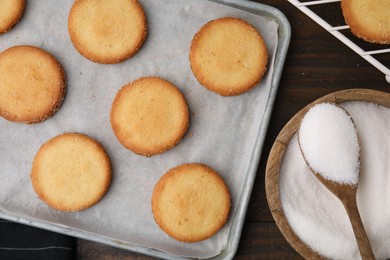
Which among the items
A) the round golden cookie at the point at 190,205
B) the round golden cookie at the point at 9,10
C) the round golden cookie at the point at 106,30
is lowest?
the round golden cookie at the point at 190,205

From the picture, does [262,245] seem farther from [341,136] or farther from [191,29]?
[191,29]

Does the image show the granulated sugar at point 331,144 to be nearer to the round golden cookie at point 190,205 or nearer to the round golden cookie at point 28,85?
the round golden cookie at point 190,205

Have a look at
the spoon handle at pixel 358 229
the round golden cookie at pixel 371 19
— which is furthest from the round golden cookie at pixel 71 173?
the round golden cookie at pixel 371 19

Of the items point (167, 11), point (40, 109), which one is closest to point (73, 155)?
point (40, 109)

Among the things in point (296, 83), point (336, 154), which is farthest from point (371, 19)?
point (336, 154)

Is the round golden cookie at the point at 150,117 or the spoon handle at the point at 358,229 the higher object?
the round golden cookie at the point at 150,117

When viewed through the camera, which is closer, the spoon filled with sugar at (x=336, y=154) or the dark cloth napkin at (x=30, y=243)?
the spoon filled with sugar at (x=336, y=154)
